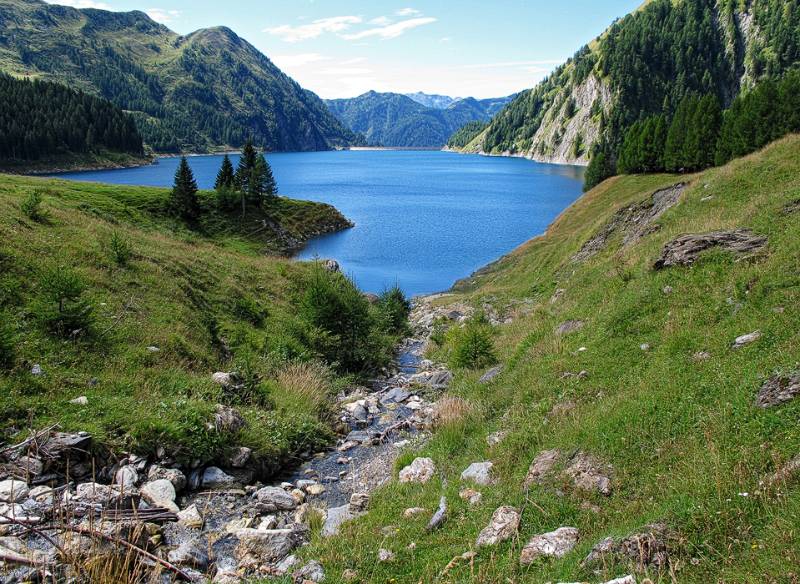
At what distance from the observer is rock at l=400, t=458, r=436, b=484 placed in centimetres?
1103

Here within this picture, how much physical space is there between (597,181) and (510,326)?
74.3 meters

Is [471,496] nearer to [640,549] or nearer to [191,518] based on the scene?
[640,549]

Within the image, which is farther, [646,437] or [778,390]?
[646,437]

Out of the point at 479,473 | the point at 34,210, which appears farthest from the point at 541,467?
the point at 34,210

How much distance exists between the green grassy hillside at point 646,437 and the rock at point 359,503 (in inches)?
11.7

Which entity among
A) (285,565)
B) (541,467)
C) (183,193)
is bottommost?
(285,565)

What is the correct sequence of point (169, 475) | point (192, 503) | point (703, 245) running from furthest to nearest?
point (703, 245) → point (169, 475) → point (192, 503)

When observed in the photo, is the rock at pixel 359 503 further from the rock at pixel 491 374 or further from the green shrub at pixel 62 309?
the green shrub at pixel 62 309

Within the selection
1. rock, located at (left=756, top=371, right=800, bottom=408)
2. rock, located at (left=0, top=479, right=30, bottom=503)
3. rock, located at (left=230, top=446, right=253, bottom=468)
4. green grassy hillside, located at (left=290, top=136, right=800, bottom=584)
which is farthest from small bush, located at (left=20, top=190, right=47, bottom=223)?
rock, located at (left=756, top=371, right=800, bottom=408)

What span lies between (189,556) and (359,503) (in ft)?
11.8

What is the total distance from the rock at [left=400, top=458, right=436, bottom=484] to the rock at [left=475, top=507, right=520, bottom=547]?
316cm

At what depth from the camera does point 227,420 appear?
13.0m

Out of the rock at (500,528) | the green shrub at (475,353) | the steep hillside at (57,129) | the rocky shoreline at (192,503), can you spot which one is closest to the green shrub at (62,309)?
the rocky shoreline at (192,503)

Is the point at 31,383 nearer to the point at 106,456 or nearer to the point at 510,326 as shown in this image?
the point at 106,456
